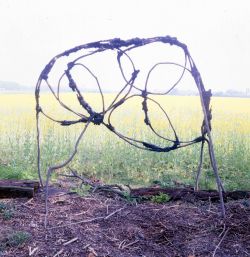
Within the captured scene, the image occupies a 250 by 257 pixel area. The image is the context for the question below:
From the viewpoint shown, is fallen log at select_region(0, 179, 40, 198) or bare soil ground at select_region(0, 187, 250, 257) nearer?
bare soil ground at select_region(0, 187, 250, 257)

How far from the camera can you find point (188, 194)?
168 inches

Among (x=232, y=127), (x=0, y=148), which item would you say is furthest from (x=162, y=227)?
(x=232, y=127)

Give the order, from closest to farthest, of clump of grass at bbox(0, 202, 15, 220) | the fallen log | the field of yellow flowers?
1. clump of grass at bbox(0, 202, 15, 220)
2. the fallen log
3. the field of yellow flowers

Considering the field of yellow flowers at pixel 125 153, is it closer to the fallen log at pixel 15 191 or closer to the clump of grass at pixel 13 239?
the fallen log at pixel 15 191

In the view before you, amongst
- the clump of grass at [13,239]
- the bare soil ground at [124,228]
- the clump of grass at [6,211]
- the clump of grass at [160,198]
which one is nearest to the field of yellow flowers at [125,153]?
the clump of grass at [160,198]

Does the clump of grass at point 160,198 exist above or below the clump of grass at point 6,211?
below

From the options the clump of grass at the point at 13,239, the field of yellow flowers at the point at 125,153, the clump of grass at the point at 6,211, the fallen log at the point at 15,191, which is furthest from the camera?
the field of yellow flowers at the point at 125,153

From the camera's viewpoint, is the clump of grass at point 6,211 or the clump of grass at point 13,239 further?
the clump of grass at point 6,211

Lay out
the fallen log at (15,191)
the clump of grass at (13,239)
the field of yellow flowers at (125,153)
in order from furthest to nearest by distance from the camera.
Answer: the field of yellow flowers at (125,153)
the fallen log at (15,191)
the clump of grass at (13,239)

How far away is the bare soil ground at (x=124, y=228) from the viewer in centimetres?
301

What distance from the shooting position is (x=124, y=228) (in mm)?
3361

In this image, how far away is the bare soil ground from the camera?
9.88 ft

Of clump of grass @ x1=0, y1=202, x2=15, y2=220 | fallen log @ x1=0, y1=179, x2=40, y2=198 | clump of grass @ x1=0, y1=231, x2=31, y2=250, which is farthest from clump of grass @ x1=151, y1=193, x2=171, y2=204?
clump of grass @ x1=0, y1=231, x2=31, y2=250

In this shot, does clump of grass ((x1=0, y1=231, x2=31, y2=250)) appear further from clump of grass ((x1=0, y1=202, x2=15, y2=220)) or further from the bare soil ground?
clump of grass ((x1=0, y1=202, x2=15, y2=220))
